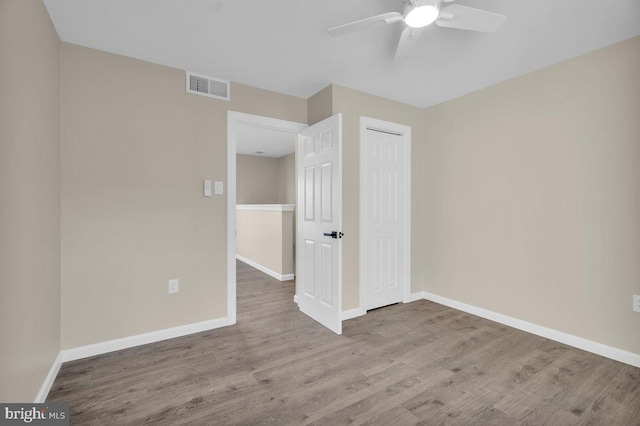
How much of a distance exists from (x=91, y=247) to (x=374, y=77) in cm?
290

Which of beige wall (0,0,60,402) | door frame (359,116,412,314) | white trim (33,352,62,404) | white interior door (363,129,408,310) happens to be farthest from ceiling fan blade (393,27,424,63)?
white trim (33,352,62,404)

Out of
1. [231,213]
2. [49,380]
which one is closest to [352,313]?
[231,213]

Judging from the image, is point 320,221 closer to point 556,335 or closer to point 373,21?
point 373,21

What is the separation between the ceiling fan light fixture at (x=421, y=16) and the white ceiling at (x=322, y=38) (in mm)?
223

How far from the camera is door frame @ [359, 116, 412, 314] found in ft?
10.7

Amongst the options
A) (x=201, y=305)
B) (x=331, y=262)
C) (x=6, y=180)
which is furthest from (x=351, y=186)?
(x=6, y=180)

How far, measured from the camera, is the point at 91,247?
2354 millimetres

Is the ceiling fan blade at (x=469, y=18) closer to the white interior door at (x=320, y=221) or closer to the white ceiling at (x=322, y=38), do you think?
the white ceiling at (x=322, y=38)

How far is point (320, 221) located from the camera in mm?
3031

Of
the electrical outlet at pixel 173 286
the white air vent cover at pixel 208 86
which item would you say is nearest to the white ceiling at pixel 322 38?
the white air vent cover at pixel 208 86

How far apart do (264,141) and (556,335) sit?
5.13 meters

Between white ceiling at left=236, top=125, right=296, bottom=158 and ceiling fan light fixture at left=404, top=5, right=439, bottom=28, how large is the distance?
10.0ft

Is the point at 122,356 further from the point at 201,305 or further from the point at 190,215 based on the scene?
the point at 190,215

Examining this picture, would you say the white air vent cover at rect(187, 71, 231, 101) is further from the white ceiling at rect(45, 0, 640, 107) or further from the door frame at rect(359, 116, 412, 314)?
the door frame at rect(359, 116, 412, 314)
